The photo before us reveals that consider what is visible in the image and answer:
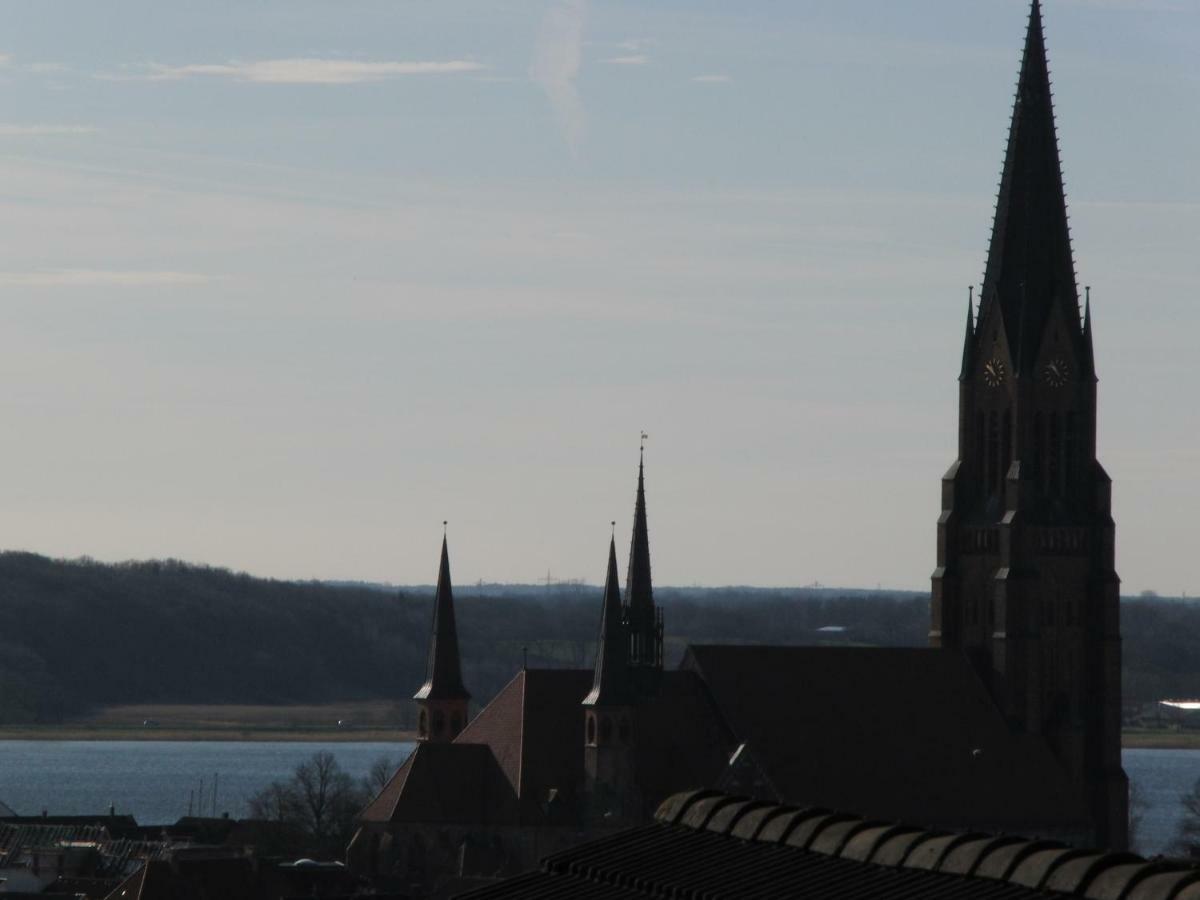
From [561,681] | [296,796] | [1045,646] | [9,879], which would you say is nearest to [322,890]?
[561,681]

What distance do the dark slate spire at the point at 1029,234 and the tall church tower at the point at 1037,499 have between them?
0.12 ft

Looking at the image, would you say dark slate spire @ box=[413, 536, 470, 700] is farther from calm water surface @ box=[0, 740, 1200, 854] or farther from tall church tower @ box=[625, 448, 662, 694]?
calm water surface @ box=[0, 740, 1200, 854]

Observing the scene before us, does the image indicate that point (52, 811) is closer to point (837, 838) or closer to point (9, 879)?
point (9, 879)

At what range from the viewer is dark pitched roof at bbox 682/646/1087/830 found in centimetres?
7631

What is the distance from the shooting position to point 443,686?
257 ft

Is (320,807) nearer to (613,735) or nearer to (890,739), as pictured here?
(890,739)

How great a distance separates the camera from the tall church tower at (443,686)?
77.4 meters

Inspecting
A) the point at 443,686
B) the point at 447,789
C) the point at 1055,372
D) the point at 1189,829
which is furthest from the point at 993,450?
the point at 1189,829

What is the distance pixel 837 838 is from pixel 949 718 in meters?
61.5

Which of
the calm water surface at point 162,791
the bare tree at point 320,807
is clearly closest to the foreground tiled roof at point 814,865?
the bare tree at point 320,807

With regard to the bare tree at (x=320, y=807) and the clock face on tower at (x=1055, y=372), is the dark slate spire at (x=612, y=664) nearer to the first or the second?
the clock face on tower at (x=1055, y=372)

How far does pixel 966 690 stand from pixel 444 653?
13.3m

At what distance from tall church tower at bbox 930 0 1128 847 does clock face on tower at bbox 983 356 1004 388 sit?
4cm

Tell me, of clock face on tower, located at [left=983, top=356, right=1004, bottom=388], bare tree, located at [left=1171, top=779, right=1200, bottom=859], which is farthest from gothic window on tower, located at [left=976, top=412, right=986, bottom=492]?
bare tree, located at [left=1171, top=779, right=1200, bottom=859]
